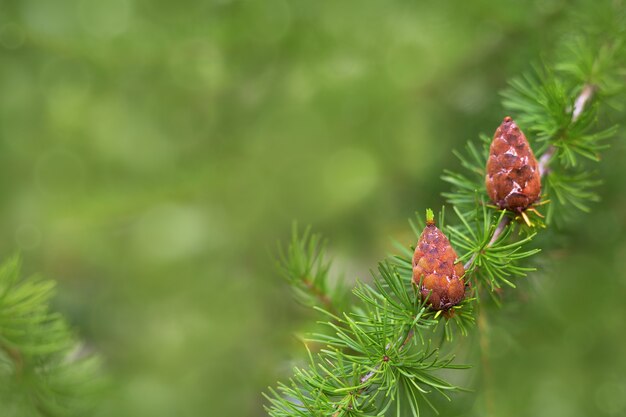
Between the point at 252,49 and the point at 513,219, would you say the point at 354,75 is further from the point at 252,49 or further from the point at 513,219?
the point at 513,219

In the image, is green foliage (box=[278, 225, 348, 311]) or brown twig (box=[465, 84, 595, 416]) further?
green foliage (box=[278, 225, 348, 311])

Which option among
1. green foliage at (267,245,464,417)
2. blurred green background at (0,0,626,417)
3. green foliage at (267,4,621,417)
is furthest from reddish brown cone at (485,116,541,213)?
blurred green background at (0,0,626,417)

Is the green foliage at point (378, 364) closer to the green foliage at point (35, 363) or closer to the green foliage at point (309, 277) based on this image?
the green foliage at point (309, 277)

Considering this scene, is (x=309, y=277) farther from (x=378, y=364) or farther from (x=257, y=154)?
(x=257, y=154)

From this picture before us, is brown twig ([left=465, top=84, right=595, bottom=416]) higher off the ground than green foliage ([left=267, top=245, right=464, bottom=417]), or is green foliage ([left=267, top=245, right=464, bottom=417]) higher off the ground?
brown twig ([left=465, top=84, right=595, bottom=416])

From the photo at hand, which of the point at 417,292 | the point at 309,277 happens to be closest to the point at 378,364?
the point at 417,292

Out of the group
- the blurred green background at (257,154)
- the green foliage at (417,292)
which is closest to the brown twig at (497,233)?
the green foliage at (417,292)

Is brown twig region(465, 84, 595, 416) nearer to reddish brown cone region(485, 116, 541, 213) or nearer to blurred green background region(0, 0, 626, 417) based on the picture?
reddish brown cone region(485, 116, 541, 213)
